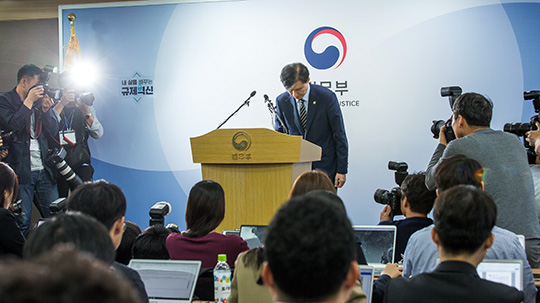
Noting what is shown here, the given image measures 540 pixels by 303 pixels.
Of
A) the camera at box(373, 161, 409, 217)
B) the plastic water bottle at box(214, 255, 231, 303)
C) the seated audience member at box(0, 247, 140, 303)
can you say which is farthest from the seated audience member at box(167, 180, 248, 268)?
the seated audience member at box(0, 247, 140, 303)

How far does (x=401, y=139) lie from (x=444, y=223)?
3.75 m

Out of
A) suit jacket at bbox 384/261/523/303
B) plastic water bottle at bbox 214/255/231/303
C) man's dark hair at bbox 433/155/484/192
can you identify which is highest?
man's dark hair at bbox 433/155/484/192

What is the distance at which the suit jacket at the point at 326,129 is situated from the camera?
4.50m

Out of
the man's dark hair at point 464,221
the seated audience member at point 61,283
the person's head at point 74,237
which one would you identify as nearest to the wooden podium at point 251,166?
the man's dark hair at point 464,221

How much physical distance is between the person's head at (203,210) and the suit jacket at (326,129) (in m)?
1.91

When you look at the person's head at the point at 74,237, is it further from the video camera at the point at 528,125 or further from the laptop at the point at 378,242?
the video camera at the point at 528,125

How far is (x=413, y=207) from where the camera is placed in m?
3.09

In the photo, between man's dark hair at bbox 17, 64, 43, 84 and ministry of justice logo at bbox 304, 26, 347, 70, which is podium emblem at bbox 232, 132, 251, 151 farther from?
man's dark hair at bbox 17, 64, 43, 84

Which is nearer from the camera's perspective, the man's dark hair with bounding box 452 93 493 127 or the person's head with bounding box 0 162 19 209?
the person's head with bounding box 0 162 19 209

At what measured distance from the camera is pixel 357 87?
538 cm

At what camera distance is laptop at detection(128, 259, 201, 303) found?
7.16 ft

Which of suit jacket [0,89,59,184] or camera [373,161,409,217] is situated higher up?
suit jacket [0,89,59,184]

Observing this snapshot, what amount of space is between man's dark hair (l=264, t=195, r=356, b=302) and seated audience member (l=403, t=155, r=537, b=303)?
1.31 metres

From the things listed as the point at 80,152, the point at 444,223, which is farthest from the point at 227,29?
the point at 444,223
